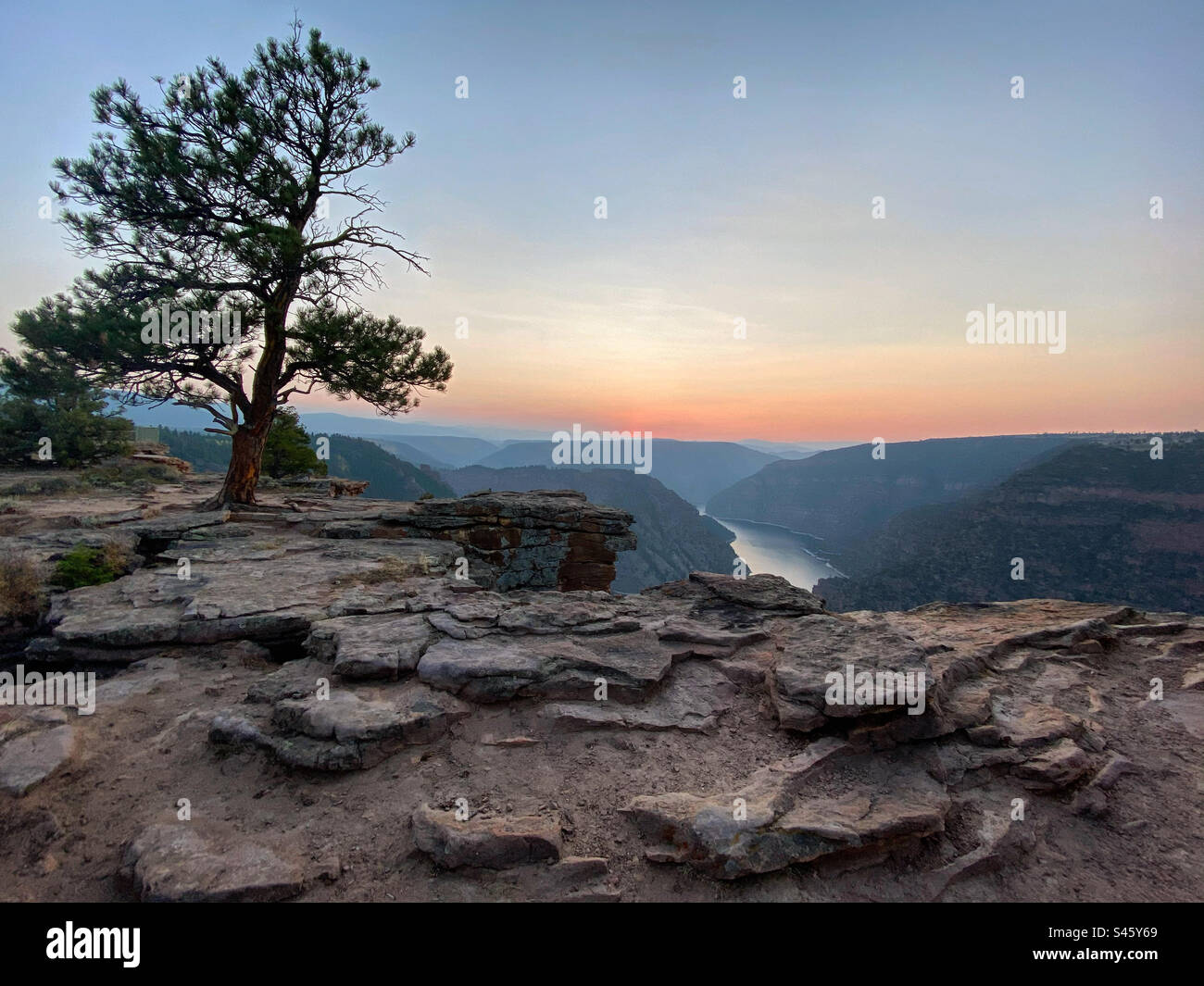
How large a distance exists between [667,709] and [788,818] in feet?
5.92

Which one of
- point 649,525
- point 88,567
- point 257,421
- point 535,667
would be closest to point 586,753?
point 535,667

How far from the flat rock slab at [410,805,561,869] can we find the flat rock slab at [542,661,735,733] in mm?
1356

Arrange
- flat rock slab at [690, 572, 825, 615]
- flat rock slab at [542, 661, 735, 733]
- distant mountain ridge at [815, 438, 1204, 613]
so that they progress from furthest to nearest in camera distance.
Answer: distant mountain ridge at [815, 438, 1204, 613]
flat rock slab at [690, 572, 825, 615]
flat rock slab at [542, 661, 735, 733]

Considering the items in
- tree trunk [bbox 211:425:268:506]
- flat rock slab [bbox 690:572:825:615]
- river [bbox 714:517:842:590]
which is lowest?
river [bbox 714:517:842:590]

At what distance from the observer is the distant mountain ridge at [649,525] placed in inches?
4067

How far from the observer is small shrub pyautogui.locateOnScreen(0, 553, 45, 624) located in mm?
6828

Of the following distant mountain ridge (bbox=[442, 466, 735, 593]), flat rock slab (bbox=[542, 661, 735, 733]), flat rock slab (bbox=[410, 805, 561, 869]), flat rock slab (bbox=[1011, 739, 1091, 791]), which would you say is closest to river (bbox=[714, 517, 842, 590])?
distant mountain ridge (bbox=[442, 466, 735, 593])

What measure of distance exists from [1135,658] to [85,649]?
13258mm

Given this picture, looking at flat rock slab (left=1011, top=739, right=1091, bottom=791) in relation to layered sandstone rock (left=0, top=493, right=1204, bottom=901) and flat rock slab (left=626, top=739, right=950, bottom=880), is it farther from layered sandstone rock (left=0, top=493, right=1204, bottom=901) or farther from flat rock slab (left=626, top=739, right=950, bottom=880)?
flat rock slab (left=626, top=739, right=950, bottom=880)

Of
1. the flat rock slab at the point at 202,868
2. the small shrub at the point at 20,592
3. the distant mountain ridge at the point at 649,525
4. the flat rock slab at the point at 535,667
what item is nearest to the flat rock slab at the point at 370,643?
the flat rock slab at the point at 535,667

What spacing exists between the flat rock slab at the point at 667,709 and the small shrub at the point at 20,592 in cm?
763

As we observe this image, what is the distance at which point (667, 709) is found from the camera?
5410 mm

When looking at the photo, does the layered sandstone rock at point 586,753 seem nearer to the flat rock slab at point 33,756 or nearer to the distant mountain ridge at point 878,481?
the flat rock slab at point 33,756
